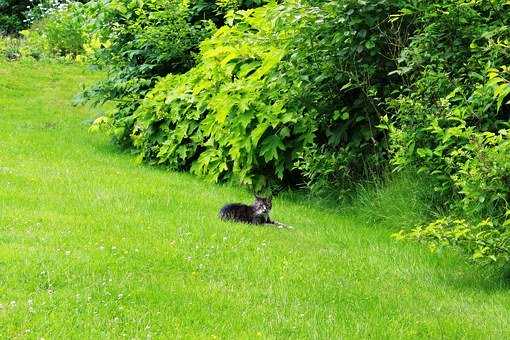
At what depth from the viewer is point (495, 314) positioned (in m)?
5.48

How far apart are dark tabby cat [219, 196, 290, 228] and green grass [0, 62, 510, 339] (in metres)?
0.26

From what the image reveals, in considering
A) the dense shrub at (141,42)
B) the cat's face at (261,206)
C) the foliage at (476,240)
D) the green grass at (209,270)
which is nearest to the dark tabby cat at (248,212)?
the cat's face at (261,206)

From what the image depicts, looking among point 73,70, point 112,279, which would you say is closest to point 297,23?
point 112,279

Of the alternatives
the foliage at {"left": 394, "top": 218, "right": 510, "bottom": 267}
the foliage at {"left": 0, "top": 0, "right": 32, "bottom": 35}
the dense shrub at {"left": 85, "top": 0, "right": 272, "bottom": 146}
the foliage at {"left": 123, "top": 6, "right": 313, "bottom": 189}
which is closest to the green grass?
the foliage at {"left": 394, "top": 218, "right": 510, "bottom": 267}

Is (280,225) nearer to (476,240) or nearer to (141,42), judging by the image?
(476,240)

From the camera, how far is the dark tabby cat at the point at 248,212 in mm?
7914

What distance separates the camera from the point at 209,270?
6.05m

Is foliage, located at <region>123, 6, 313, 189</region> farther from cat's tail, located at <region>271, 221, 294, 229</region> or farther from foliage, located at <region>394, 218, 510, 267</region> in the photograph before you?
foliage, located at <region>394, 218, 510, 267</region>

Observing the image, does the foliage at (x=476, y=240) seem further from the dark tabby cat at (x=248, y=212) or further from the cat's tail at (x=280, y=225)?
the dark tabby cat at (x=248, y=212)

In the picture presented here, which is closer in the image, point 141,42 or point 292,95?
point 292,95

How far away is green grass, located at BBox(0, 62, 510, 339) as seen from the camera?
4.90m

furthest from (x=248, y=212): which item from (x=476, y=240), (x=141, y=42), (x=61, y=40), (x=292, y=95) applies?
(x=61, y=40)

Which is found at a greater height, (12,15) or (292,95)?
(292,95)

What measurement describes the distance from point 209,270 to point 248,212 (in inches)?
77.2
